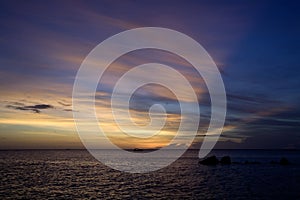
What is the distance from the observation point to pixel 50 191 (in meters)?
43.8

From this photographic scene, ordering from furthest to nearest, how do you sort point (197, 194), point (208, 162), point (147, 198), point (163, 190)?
point (208, 162), point (163, 190), point (197, 194), point (147, 198)

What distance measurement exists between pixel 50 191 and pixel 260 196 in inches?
1171

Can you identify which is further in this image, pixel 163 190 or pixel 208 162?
pixel 208 162

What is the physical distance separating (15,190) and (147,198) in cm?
2029

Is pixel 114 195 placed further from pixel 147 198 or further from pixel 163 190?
pixel 163 190

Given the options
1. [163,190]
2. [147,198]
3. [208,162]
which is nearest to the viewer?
[147,198]

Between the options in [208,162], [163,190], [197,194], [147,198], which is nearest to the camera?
[147,198]

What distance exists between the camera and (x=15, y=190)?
43969 millimetres

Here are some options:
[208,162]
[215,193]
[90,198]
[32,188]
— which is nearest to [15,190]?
[32,188]

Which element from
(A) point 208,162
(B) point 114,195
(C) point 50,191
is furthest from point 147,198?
(A) point 208,162

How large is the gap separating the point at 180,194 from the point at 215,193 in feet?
17.0

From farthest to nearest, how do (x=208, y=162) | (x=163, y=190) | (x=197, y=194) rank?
(x=208, y=162)
(x=163, y=190)
(x=197, y=194)

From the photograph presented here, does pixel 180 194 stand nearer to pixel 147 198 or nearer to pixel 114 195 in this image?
pixel 147 198

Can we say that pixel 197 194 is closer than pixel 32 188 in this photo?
Yes
